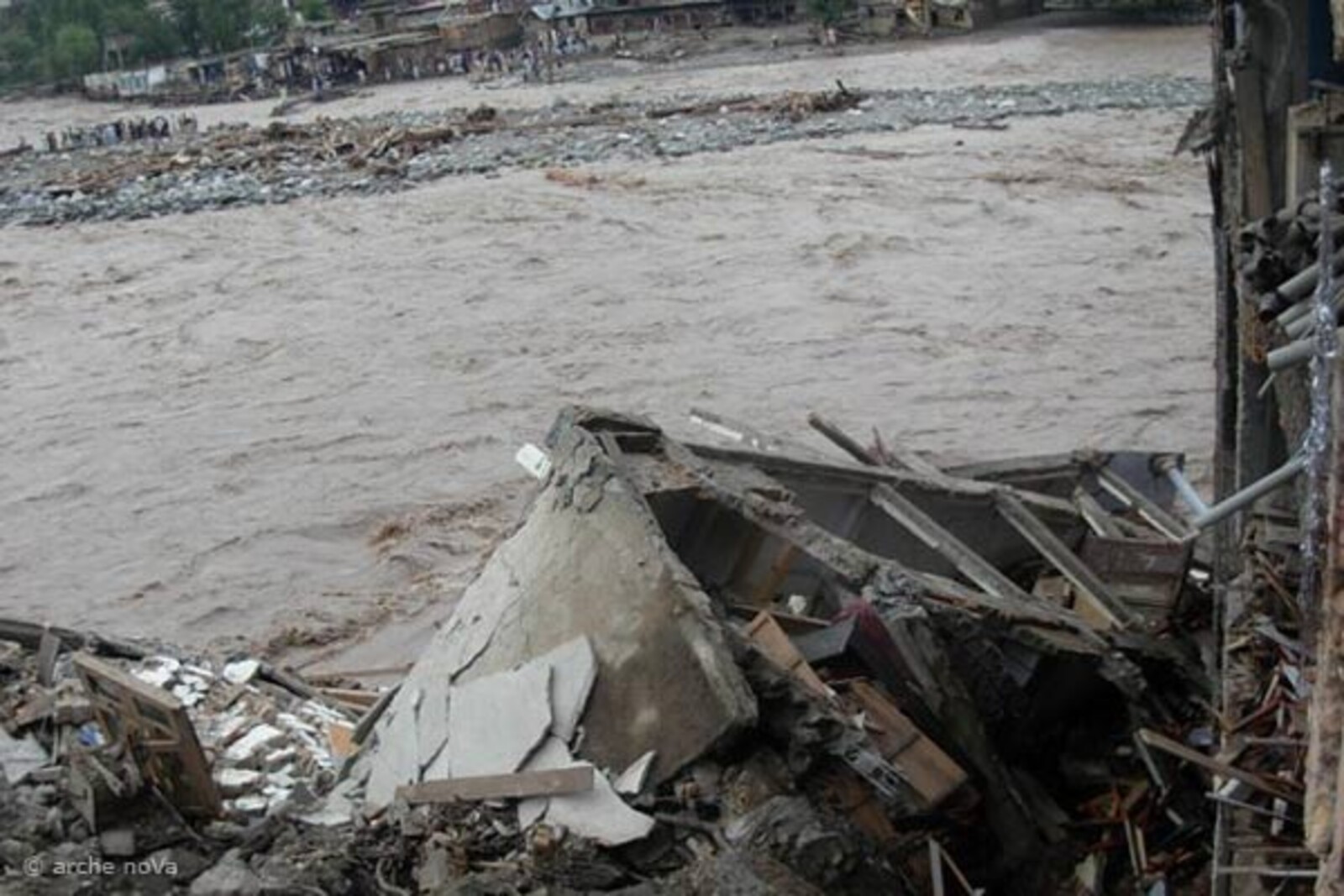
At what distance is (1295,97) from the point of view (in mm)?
6391

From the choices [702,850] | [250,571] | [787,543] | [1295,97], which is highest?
[1295,97]

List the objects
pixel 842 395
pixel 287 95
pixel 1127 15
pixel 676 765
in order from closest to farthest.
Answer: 1. pixel 676 765
2. pixel 842 395
3. pixel 1127 15
4. pixel 287 95

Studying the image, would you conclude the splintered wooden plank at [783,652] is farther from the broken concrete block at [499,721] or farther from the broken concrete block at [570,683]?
the broken concrete block at [499,721]

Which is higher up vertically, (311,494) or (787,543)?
(787,543)

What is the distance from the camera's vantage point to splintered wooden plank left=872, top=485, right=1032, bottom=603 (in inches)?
261

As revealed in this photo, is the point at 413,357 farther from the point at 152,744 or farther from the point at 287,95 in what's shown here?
the point at 287,95

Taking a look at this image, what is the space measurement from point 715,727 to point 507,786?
29.4 inches

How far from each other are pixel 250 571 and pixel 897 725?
28.0ft

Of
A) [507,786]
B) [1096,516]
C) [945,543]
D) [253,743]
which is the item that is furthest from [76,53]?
[507,786]

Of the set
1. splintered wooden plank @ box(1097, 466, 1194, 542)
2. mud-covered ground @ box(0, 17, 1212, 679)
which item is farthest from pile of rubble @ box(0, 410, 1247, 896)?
mud-covered ground @ box(0, 17, 1212, 679)

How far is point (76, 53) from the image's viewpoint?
6569cm

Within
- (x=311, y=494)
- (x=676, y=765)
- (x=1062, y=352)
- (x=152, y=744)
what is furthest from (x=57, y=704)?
(x=1062, y=352)

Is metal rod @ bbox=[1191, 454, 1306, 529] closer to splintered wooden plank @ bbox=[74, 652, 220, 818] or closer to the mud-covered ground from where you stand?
splintered wooden plank @ bbox=[74, 652, 220, 818]

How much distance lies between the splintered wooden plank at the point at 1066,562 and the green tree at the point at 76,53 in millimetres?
65681
